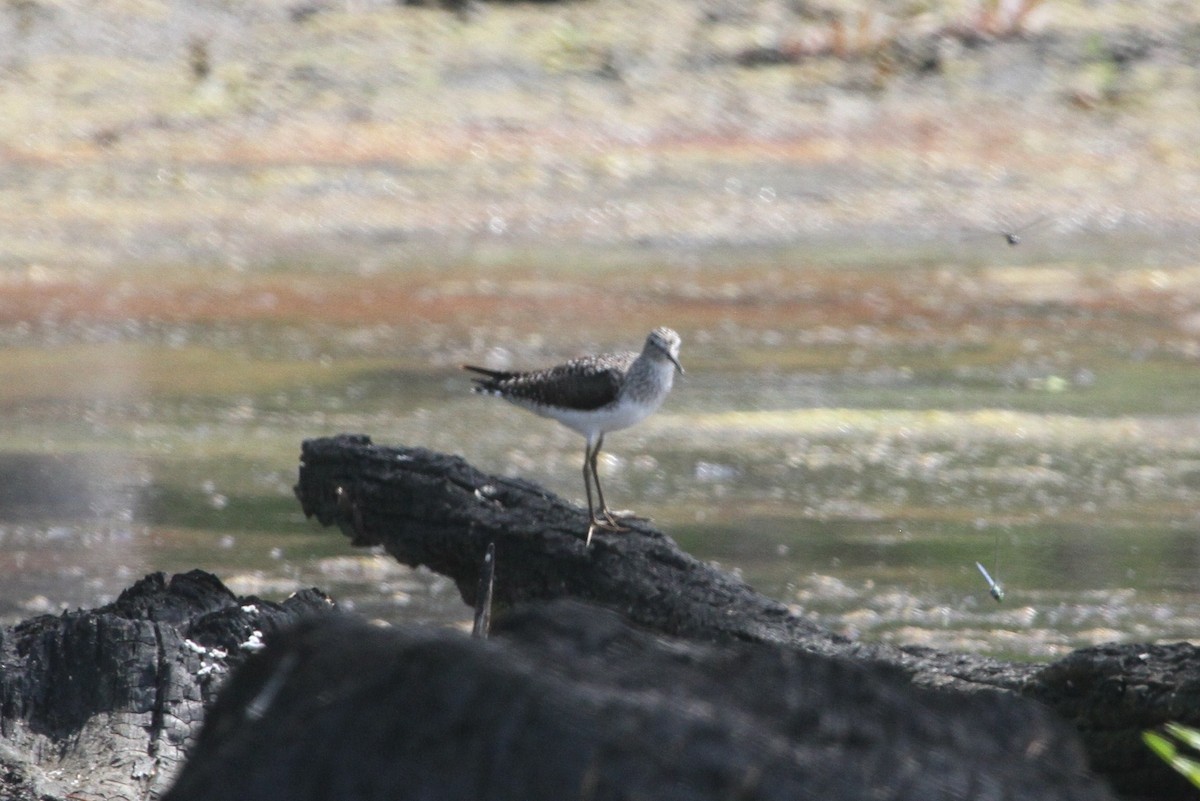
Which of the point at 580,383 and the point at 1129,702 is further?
the point at 580,383

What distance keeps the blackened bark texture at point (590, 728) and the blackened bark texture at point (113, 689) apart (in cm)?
214

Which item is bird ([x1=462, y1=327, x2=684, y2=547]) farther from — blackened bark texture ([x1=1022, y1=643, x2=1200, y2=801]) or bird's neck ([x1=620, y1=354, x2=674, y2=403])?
blackened bark texture ([x1=1022, y1=643, x2=1200, y2=801])

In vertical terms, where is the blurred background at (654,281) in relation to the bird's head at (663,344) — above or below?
below

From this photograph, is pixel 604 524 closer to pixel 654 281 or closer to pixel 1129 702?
pixel 1129 702

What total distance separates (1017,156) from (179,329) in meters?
9.71

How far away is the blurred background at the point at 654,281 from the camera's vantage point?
8.91m

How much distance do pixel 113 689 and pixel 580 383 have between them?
6.89 ft

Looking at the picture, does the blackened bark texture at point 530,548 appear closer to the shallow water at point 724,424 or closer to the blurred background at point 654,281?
the shallow water at point 724,424

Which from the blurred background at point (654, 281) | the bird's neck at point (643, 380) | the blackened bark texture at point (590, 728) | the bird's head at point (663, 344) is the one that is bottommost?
the blurred background at point (654, 281)

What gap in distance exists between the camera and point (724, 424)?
1160 cm

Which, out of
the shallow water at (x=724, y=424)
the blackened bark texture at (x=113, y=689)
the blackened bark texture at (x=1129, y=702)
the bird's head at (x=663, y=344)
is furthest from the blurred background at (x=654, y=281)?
the blackened bark texture at (x=113, y=689)

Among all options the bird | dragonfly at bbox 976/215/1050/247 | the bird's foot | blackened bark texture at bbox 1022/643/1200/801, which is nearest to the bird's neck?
the bird

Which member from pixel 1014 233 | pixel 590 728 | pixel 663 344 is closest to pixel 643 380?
pixel 663 344

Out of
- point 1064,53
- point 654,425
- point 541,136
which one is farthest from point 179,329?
point 1064,53
